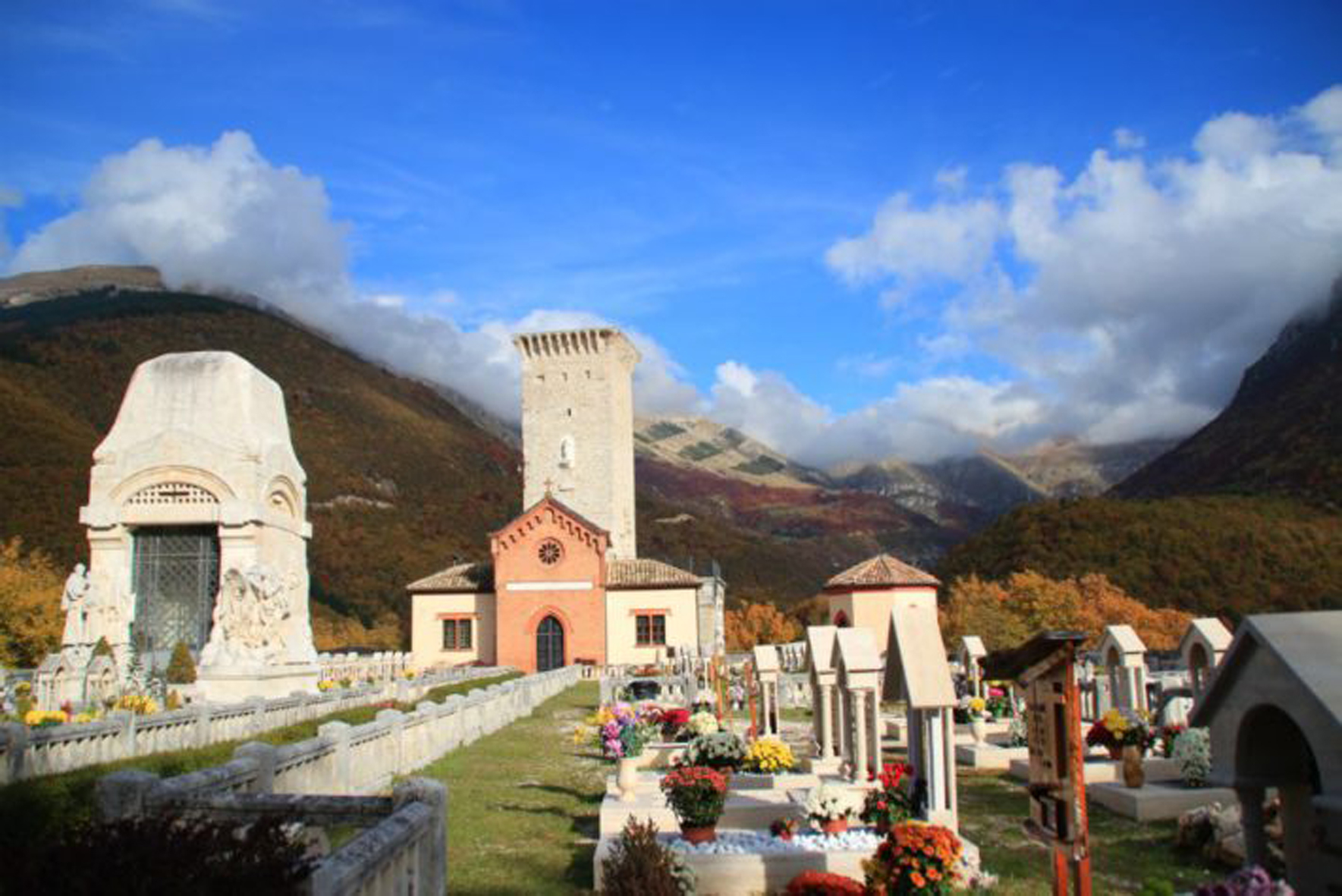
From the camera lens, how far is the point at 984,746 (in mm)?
19344

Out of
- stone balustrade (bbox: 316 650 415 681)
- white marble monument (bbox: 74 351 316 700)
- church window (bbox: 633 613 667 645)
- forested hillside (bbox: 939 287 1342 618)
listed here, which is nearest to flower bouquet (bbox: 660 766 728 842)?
white marble monument (bbox: 74 351 316 700)

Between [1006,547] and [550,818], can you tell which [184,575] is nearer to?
[550,818]

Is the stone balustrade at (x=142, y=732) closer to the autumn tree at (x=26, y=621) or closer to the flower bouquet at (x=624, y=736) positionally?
the flower bouquet at (x=624, y=736)

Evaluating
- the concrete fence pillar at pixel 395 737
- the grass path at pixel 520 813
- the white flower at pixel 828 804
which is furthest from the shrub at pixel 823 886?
the concrete fence pillar at pixel 395 737

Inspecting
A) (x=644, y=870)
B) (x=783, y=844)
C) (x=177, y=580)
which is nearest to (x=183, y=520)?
(x=177, y=580)

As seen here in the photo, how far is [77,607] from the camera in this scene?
23.7 metres

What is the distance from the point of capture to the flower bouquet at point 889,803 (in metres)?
10.5

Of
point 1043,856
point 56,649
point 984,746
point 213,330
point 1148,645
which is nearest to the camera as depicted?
point 1043,856

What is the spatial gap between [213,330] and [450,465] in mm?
22212

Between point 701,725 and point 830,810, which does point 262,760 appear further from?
point 701,725

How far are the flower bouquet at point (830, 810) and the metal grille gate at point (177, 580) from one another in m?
18.7

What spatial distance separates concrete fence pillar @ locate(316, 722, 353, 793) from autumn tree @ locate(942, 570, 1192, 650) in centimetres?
3040

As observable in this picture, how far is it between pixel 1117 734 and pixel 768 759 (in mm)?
5277

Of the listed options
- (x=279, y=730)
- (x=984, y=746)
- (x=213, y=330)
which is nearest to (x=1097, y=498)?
(x=984, y=746)
